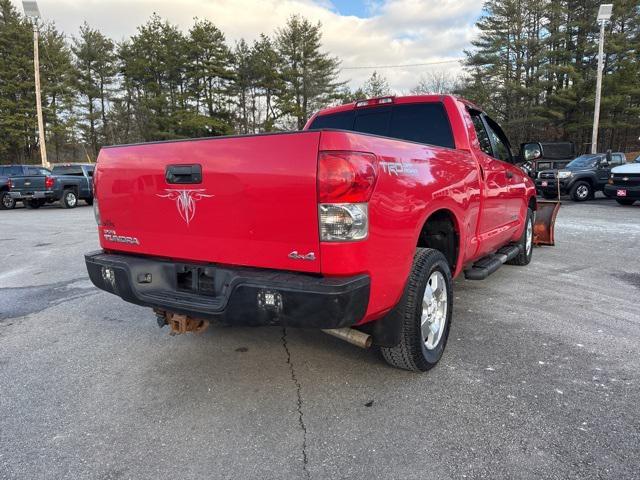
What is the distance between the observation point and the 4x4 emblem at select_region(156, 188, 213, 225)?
2.62m

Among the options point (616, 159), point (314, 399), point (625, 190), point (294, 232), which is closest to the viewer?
point (294, 232)

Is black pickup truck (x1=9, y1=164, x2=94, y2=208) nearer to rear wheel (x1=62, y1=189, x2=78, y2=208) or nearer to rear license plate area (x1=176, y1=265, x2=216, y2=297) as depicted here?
rear wheel (x1=62, y1=189, x2=78, y2=208)

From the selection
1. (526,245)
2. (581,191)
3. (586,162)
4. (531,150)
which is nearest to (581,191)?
(581,191)

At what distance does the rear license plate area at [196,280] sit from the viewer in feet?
8.71

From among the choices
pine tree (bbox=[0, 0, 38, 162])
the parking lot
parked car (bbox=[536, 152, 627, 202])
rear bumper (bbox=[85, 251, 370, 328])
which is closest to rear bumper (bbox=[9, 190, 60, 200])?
the parking lot

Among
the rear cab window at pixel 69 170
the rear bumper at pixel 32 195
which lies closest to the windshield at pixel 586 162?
the rear cab window at pixel 69 170

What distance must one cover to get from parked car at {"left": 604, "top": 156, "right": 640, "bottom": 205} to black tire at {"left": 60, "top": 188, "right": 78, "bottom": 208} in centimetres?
1978

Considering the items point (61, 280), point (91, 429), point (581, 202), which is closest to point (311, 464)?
point (91, 429)

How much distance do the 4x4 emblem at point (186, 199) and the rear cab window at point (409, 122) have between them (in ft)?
6.53

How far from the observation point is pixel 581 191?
16.6 m

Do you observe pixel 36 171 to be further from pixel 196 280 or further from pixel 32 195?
pixel 196 280

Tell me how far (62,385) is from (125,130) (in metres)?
46.7

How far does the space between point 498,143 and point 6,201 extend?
64.3ft

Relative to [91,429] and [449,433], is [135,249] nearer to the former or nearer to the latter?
[91,429]
